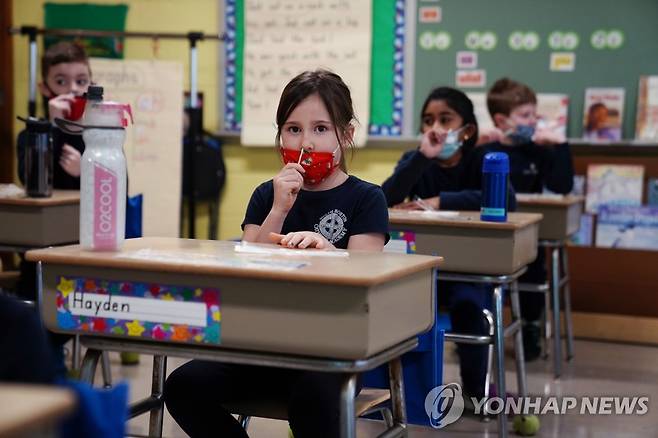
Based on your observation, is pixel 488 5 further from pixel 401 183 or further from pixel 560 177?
pixel 401 183

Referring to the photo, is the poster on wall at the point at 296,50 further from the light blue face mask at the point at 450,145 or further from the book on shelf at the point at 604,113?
the light blue face mask at the point at 450,145

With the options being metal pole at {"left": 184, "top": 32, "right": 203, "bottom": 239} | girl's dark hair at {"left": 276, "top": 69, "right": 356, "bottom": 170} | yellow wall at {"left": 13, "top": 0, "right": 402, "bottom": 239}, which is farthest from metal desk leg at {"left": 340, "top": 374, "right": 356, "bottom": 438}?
Answer: yellow wall at {"left": 13, "top": 0, "right": 402, "bottom": 239}

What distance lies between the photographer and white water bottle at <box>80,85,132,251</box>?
1765 millimetres

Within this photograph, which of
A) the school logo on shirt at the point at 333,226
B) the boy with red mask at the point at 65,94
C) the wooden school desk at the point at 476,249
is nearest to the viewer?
the school logo on shirt at the point at 333,226

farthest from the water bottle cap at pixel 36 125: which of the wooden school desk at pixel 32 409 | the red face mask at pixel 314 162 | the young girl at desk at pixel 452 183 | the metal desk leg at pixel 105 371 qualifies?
the wooden school desk at pixel 32 409

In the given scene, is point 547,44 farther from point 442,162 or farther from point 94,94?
point 94,94

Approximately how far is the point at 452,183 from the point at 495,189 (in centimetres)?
66

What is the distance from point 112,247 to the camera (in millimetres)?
1813

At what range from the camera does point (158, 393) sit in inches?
82.9

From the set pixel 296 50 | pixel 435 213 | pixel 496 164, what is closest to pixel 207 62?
pixel 296 50

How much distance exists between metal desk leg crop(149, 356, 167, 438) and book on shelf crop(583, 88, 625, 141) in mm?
3330

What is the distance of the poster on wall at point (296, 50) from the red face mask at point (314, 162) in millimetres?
2996

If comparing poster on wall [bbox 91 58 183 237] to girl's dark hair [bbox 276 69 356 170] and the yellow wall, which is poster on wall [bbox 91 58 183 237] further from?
girl's dark hair [bbox 276 69 356 170]

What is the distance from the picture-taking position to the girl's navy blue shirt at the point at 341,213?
220 cm
